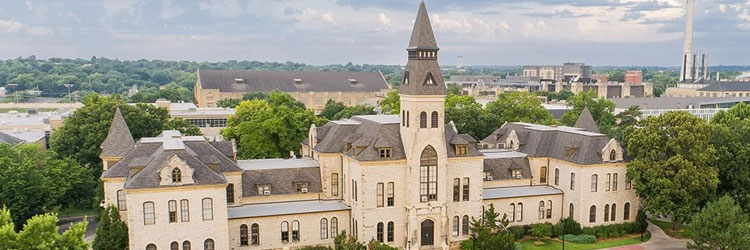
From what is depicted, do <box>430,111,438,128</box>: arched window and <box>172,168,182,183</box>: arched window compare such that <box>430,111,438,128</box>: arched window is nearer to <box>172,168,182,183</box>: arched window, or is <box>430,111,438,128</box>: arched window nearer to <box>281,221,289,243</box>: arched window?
<box>281,221,289,243</box>: arched window

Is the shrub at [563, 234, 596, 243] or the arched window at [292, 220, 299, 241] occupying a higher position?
the arched window at [292, 220, 299, 241]

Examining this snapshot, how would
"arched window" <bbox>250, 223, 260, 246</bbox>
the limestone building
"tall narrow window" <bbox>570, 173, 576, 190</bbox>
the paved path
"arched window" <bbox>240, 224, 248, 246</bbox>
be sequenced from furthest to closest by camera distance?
"tall narrow window" <bbox>570, 173, 576, 190</bbox>
the paved path
"arched window" <bbox>250, 223, 260, 246</bbox>
"arched window" <bbox>240, 224, 248, 246</bbox>
the limestone building

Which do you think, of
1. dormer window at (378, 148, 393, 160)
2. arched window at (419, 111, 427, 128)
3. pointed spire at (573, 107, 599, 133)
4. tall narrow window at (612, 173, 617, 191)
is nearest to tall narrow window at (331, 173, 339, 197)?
dormer window at (378, 148, 393, 160)

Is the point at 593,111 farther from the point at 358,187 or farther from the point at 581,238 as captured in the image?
the point at 358,187

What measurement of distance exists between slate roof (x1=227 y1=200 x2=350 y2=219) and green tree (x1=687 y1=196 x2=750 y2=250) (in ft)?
92.3

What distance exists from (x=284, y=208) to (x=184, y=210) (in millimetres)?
8653

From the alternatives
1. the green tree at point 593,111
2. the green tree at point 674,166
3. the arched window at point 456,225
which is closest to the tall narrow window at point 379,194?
the arched window at point 456,225

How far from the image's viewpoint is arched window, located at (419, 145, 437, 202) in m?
47.8

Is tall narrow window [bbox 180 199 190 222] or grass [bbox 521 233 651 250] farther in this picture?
grass [bbox 521 233 651 250]

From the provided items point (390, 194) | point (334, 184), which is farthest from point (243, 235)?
point (390, 194)

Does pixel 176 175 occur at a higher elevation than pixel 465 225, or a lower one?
higher

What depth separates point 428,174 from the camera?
48.1 m

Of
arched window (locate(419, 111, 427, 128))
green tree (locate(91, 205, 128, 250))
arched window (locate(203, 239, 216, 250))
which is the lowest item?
arched window (locate(203, 239, 216, 250))

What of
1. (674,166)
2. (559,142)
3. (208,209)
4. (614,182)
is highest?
(559,142)
